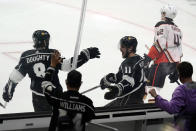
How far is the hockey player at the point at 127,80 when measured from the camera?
123 inches

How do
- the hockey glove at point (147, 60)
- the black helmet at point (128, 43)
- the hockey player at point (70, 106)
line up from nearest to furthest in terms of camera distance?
1. the hockey player at point (70, 106)
2. the black helmet at point (128, 43)
3. the hockey glove at point (147, 60)

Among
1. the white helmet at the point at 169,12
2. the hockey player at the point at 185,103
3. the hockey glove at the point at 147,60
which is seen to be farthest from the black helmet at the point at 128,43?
the hockey player at the point at 185,103

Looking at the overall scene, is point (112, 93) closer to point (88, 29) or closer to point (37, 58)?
point (37, 58)

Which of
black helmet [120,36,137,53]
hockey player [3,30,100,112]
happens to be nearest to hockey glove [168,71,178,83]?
black helmet [120,36,137,53]

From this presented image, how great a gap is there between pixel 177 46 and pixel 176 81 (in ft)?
1.11

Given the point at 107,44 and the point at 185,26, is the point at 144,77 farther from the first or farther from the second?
the point at 185,26

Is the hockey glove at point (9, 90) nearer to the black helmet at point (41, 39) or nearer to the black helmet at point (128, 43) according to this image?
the black helmet at point (41, 39)

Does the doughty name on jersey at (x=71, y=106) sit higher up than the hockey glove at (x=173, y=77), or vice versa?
the hockey glove at (x=173, y=77)

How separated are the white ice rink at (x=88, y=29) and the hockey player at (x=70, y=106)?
30.1 inches

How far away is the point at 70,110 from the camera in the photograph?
2244 mm

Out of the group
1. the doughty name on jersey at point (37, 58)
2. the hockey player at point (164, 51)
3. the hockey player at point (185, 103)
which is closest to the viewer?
the hockey player at point (185, 103)

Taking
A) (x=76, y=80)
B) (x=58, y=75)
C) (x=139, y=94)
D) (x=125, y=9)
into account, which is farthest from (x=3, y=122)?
(x=125, y=9)

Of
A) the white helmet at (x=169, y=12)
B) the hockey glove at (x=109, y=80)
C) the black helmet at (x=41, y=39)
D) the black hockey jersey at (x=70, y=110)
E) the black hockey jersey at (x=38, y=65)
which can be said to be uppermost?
the white helmet at (x=169, y=12)

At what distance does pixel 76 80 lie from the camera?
2.22m
